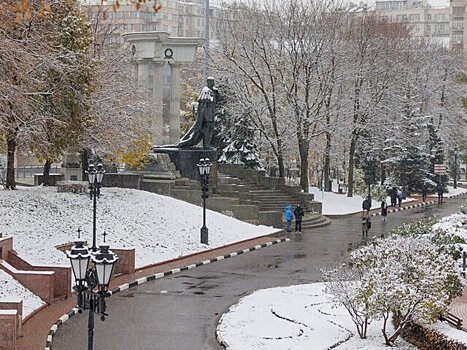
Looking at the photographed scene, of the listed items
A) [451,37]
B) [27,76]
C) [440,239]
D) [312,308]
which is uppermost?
[451,37]

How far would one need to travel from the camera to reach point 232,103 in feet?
167

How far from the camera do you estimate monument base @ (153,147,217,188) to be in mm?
39062

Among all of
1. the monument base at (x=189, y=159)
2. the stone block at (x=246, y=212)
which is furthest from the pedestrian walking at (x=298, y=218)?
the monument base at (x=189, y=159)

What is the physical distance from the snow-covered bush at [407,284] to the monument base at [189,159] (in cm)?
2325

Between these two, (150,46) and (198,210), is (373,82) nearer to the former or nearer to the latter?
(150,46)

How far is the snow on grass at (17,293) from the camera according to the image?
18500 mm

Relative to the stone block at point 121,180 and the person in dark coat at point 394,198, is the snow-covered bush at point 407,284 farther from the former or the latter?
the person in dark coat at point 394,198

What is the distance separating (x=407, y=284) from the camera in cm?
1529

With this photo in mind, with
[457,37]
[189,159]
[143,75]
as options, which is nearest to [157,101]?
[143,75]

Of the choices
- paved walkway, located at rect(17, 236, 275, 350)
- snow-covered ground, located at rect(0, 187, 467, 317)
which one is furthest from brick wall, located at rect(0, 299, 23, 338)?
snow-covered ground, located at rect(0, 187, 467, 317)

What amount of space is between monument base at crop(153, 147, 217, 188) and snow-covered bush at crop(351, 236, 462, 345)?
2325cm

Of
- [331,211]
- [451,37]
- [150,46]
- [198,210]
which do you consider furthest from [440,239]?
[451,37]

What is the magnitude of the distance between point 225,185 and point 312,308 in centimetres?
2172

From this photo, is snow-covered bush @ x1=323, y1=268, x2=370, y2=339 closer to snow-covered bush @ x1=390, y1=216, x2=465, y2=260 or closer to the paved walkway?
snow-covered bush @ x1=390, y1=216, x2=465, y2=260
